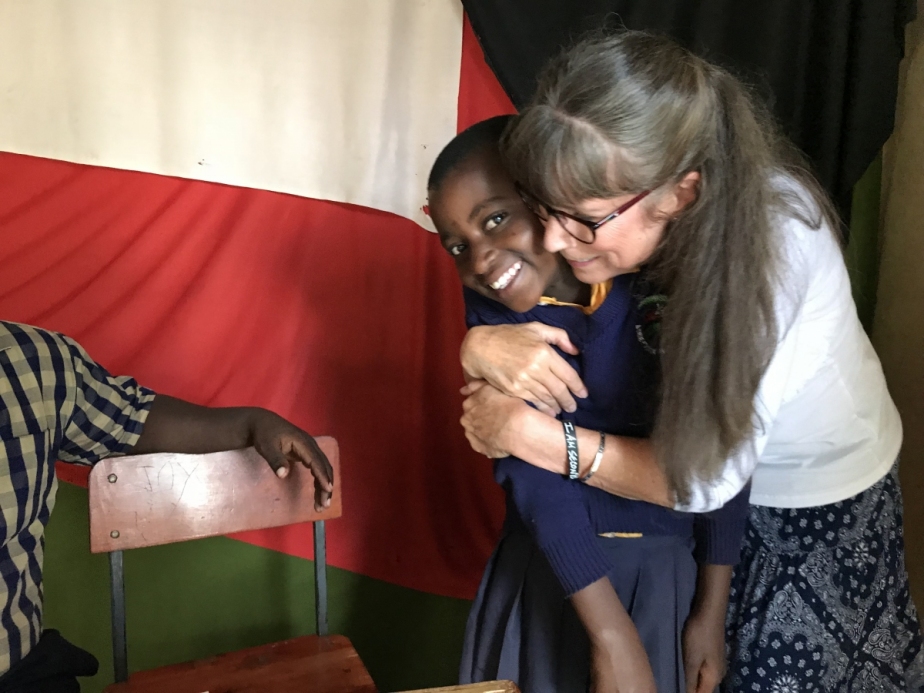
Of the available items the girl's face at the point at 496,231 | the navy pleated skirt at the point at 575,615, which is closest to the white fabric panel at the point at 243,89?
the girl's face at the point at 496,231

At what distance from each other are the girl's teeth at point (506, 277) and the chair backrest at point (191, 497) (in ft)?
1.92

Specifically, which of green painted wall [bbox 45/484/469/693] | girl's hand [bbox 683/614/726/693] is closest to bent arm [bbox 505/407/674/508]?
girl's hand [bbox 683/614/726/693]

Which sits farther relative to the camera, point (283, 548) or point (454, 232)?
point (283, 548)

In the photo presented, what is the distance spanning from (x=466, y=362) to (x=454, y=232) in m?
0.18

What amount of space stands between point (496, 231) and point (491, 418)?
0.24 m

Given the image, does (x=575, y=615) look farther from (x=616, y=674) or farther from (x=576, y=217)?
(x=576, y=217)

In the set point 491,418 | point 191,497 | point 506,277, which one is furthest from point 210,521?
point 506,277

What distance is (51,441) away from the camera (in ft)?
3.67

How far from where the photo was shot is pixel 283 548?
180 centimetres

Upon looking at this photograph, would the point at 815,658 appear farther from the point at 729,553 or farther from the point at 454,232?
the point at 454,232

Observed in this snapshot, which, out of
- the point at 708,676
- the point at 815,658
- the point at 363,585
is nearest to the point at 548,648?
the point at 708,676

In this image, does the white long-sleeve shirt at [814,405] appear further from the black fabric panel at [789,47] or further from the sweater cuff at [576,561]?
the black fabric panel at [789,47]

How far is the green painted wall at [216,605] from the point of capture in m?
1.78

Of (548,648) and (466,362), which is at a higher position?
(466,362)
